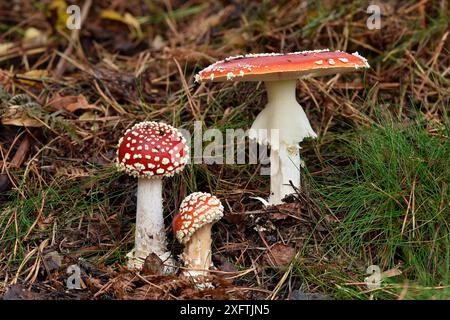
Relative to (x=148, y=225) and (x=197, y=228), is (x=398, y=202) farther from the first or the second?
(x=148, y=225)

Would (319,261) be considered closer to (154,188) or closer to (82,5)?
(154,188)

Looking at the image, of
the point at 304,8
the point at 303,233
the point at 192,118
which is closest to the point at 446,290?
the point at 303,233

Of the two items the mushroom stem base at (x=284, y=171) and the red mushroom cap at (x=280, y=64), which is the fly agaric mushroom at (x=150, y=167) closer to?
the red mushroom cap at (x=280, y=64)

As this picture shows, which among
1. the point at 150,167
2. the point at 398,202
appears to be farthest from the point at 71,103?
the point at 398,202

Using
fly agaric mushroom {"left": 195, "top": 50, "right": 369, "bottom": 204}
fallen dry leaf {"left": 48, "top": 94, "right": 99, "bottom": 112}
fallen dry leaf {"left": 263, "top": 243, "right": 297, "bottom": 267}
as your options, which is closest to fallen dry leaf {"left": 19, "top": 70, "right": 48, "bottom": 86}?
fallen dry leaf {"left": 48, "top": 94, "right": 99, "bottom": 112}

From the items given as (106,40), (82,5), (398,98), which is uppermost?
(82,5)

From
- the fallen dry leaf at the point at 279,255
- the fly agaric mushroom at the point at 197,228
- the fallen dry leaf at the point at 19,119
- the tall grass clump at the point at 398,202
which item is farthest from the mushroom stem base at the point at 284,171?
the fallen dry leaf at the point at 19,119

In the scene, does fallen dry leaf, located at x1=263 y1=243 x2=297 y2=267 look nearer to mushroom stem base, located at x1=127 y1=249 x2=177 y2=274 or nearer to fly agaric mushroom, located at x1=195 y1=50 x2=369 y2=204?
fly agaric mushroom, located at x1=195 y1=50 x2=369 y2=204
